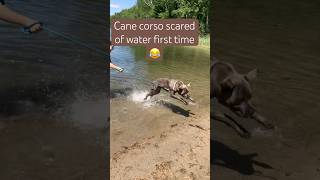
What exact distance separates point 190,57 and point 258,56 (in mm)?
8234

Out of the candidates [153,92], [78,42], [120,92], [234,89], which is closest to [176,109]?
[153,92]

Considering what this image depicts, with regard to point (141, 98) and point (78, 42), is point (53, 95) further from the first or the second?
point (141, 98)

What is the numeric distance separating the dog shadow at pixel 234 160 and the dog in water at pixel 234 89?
0.44 metres

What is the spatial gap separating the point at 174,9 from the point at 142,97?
4527 millimetres

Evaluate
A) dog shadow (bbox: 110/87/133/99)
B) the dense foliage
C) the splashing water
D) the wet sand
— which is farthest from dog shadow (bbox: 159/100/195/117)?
the wet sand

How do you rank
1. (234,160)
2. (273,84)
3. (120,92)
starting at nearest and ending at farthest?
(234,160) < (273,84) < (120,92)

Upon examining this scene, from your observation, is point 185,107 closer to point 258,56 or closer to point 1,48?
point 258,56

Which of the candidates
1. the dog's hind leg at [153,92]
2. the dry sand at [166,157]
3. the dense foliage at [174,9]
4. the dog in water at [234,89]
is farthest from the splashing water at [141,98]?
the dog in water at [234,89]

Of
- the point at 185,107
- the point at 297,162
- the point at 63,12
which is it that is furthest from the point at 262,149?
the point at 63,12

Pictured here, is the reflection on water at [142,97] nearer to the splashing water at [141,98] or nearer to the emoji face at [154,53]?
the splashing water at [141,98]

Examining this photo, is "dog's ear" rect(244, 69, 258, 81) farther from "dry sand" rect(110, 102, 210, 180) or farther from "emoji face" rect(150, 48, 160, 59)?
"dry sand" rect(110, 102, 210, 180)

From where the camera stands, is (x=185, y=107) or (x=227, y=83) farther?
(x=185, y=107)

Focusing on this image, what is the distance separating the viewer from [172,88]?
9.91 metres

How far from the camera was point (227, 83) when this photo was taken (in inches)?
268
